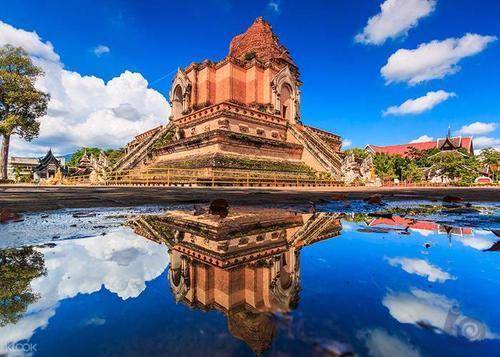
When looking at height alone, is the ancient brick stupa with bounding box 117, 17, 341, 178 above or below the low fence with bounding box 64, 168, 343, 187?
above

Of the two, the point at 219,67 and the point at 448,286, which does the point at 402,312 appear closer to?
the point at 448,286

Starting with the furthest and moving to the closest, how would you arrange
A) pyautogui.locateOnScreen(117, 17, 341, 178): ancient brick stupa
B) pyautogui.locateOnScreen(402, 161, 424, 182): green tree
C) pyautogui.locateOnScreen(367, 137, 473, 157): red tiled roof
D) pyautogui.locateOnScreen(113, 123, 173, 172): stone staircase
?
pyautogui.locateOnScreen(367, 137, 473, 157): red tiled roof
pyautogui.locateOnScreen(402, 161, 424, 182): green tree
pyautogui.locateOnScreen(113, 123, 173, 172): stone staircase
pyautogui.locateOnScreen(117, 17, 341, 178): ancient brick stupa

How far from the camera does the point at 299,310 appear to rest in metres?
0.82

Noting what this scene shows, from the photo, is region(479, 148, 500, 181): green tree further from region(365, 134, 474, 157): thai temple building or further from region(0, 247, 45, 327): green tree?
region(0, 247, 45, 327): green tree

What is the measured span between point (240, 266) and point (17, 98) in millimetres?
29352

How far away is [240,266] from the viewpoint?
128cm

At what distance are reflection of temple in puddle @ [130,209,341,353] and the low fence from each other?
11.6 meters

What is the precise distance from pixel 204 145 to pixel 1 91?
58.7ft

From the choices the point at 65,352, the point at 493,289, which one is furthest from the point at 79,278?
the point at 493,289

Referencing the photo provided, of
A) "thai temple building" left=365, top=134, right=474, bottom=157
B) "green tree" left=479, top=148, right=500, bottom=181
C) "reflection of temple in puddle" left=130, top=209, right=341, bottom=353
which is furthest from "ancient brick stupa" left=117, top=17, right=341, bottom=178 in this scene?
"thai temple building" left=365, top=134, right=474, bottom=157
